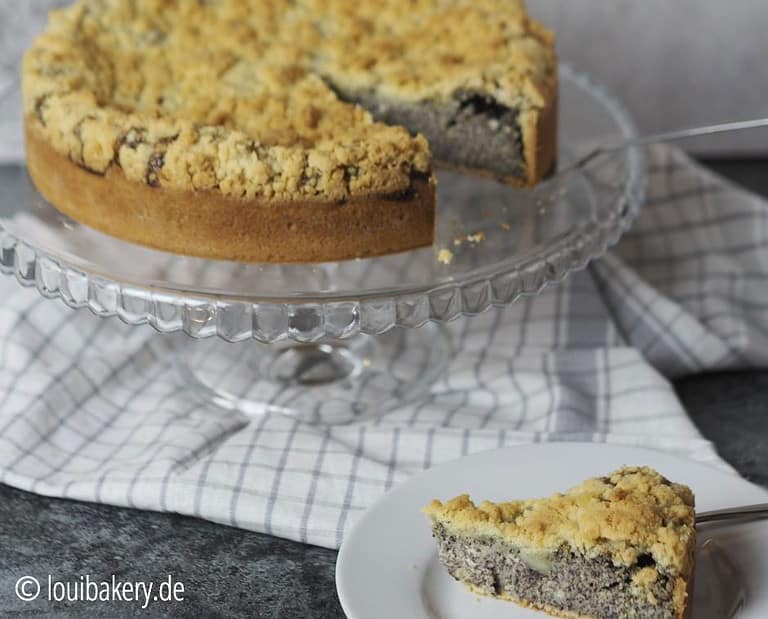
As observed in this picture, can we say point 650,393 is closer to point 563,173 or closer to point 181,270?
point 563,173

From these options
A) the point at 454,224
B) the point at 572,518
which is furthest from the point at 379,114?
the point at 572,518

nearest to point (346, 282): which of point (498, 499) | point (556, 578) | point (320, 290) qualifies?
point (320, 290)

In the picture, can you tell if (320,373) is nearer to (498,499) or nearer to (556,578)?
(498,499)

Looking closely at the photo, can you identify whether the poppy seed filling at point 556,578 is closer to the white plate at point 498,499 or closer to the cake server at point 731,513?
the white plate at point 498,499

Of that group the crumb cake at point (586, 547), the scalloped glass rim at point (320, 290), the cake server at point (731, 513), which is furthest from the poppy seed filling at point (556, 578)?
the scalloped glass rim at point (320, 290)

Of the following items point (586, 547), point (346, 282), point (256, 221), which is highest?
point (256, 221)
